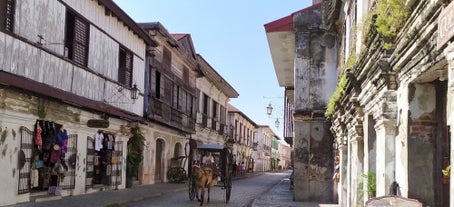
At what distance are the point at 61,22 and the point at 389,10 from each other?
1024 centimetres

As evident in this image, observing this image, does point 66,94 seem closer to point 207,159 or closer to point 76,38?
point 76,38

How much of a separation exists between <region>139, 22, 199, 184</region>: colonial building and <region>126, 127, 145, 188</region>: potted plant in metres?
1.04

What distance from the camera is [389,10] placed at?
273 inches

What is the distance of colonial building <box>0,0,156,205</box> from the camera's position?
12.7 meters

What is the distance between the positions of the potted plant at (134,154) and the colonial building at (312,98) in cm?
661

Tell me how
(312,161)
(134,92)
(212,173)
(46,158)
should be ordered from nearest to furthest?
(46,158), (212,173), (312,161), (134,92)

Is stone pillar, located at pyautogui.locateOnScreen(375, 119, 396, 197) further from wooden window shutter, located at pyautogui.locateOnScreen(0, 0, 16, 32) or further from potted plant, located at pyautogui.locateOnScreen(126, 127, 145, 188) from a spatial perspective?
potted plant, located at pyautogui.locateOnScreen(126, 127, 145, 188)

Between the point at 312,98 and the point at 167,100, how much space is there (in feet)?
32.1

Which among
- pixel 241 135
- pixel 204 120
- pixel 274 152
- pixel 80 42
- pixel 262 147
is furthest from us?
pixel 274 152

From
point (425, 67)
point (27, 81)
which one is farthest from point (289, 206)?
A: point (425, 67)

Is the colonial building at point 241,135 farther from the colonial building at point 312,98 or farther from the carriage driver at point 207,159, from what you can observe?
the colonial building at point 312,98

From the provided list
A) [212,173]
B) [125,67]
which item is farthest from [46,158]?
[125,67]

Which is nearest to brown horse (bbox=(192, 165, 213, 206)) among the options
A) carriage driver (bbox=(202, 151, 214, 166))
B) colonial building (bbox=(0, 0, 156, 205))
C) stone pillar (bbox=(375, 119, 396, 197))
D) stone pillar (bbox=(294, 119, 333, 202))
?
carriage driver (bbox=(202, 151, 214, 166))

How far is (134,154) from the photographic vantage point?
2191cm
